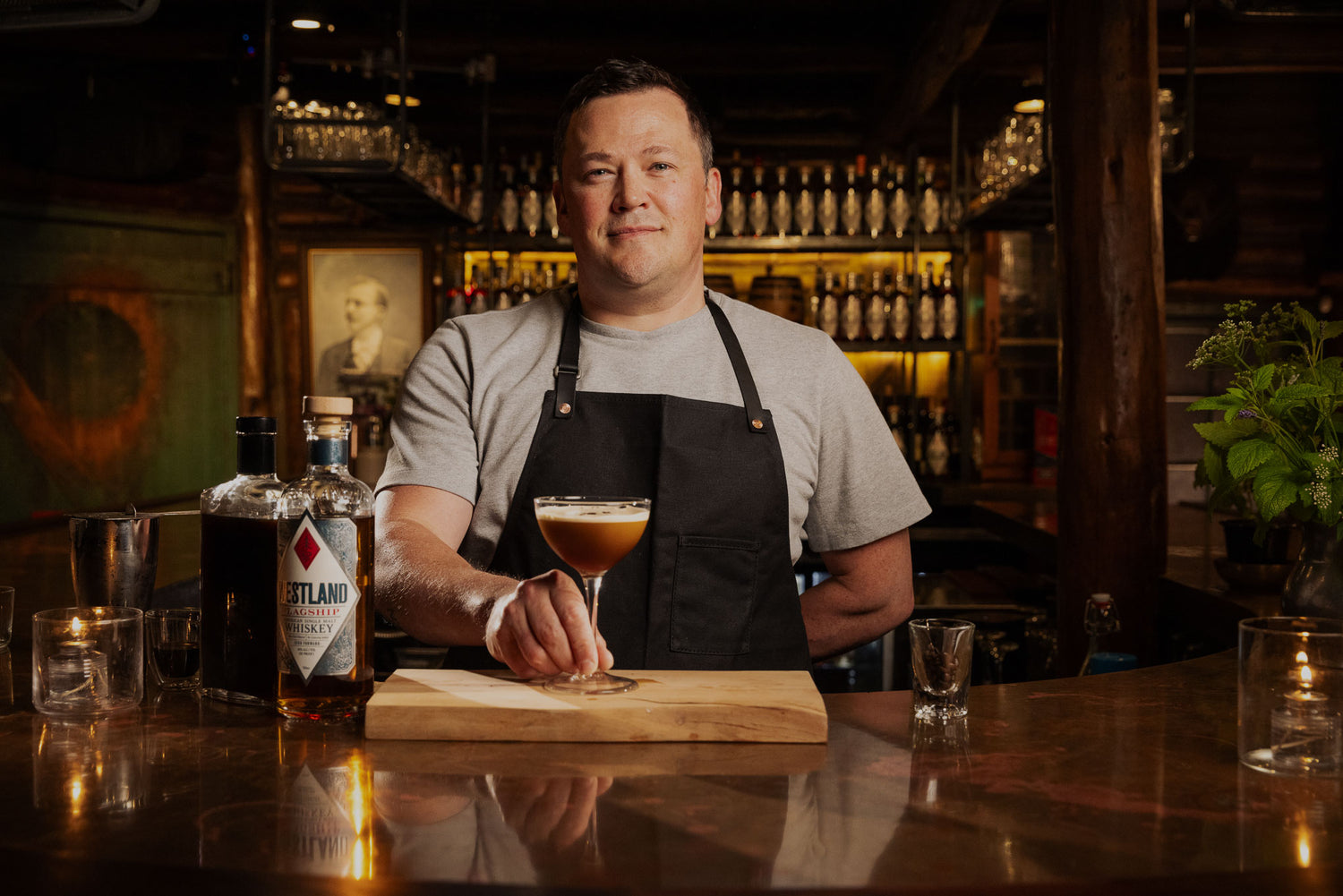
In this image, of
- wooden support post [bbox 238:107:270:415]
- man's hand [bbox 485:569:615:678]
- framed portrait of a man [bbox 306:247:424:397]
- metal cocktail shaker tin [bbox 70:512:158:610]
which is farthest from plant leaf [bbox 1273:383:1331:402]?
framed portrait of a man [bbox 306:247:424:397]

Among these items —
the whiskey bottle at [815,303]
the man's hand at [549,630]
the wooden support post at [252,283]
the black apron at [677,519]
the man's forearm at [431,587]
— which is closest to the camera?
the man's hand at [549,630]

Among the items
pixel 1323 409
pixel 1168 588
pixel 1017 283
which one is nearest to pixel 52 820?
pixel 1323 409

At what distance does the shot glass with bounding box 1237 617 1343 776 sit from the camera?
107 centimetres

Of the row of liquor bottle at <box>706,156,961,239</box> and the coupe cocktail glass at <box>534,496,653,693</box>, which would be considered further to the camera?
the row of liquor bottle at <box>706,156,961,239</box>

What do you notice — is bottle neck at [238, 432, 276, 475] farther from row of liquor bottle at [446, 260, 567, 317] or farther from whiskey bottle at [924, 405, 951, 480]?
whiskey bottle at [924, 405, 951, 480]

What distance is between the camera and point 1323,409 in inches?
62.1

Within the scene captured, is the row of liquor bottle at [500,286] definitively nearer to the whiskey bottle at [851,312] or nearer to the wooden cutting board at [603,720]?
the whiskey bottle at [851,312]

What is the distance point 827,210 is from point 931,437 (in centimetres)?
128

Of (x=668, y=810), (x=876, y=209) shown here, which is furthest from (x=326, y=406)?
(x=876, y=209)

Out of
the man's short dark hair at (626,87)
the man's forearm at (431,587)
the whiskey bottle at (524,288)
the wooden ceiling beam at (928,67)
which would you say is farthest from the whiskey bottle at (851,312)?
the man's forearm at (431,587)

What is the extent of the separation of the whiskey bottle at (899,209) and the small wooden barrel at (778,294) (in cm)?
56

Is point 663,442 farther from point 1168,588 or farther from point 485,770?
point 1168,588

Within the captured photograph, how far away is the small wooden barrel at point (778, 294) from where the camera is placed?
19.7ft

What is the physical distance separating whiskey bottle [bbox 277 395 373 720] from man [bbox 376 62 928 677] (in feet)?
1.43
